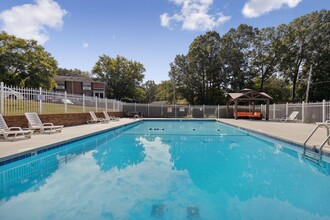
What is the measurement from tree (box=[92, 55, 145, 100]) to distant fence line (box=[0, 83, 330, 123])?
1779 cm

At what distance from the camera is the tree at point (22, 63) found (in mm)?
22875

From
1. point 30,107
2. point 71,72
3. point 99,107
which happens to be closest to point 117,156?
point 30,107

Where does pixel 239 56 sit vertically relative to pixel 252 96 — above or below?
above

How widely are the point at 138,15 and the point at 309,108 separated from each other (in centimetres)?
1479

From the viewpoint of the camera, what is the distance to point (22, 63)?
24000mm

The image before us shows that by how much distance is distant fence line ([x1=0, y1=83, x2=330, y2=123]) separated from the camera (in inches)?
331

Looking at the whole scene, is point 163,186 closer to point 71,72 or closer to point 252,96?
point 252,96

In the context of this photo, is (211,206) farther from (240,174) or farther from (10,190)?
(10,190)

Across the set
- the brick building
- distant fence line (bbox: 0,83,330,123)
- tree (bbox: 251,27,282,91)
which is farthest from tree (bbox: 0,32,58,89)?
tree (bbox: 251,27,282,91)

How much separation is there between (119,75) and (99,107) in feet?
88.5

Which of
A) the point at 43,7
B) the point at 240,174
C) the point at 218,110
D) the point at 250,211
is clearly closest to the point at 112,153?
the point at 240,174

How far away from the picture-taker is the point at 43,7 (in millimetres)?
11461

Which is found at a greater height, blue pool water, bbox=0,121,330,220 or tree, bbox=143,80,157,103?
tree, bbox=143,80,157,103

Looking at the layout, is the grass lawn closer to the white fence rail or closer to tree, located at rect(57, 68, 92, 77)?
the white fence rail
